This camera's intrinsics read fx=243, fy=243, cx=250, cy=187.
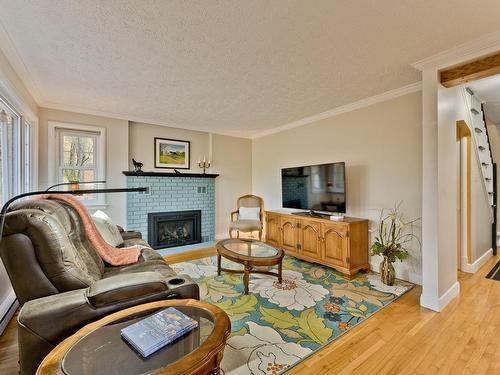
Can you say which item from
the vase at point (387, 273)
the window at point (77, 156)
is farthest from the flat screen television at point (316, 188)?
the window at point (77, 156)

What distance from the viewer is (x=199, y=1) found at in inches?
61.8

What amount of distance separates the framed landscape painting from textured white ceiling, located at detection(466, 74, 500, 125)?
4.39 m

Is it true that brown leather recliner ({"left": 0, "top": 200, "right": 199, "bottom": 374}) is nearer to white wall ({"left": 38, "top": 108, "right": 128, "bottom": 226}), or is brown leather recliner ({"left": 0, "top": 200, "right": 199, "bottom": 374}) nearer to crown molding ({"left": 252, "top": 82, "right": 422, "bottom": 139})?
white wall ({"left": 38, "top": 108, "right": 128, "bottom": 226})

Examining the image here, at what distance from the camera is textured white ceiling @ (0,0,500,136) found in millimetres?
1640

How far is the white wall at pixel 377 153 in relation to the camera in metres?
2.90

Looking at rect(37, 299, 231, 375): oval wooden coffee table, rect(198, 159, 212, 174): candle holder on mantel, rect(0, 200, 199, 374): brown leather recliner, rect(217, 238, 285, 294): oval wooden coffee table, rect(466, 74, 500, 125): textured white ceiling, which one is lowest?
rect(217, 238, 285, 294): oval wooden coffee table

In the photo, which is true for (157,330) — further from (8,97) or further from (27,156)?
(27,156)

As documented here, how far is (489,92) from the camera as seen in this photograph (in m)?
3.23

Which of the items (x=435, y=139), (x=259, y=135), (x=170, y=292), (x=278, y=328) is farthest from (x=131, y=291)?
(x=259, y=135)

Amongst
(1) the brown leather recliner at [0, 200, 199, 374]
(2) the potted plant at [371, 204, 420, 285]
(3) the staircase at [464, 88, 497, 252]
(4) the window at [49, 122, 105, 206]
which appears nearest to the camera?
(1) the brown leather recliner at [0, 200, 199, 374]

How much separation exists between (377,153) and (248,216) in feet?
8.27

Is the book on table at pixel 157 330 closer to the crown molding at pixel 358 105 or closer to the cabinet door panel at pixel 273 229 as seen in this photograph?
the cabinet door panel at pixel 273 229

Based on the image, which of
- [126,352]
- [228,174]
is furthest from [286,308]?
[228,174]

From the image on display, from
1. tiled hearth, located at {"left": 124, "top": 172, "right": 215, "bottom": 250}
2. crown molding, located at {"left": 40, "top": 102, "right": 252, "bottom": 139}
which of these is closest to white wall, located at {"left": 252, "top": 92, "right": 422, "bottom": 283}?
crown molding, located at {"left": 40, "top": 102, "right": 252, "bottom": 139}
